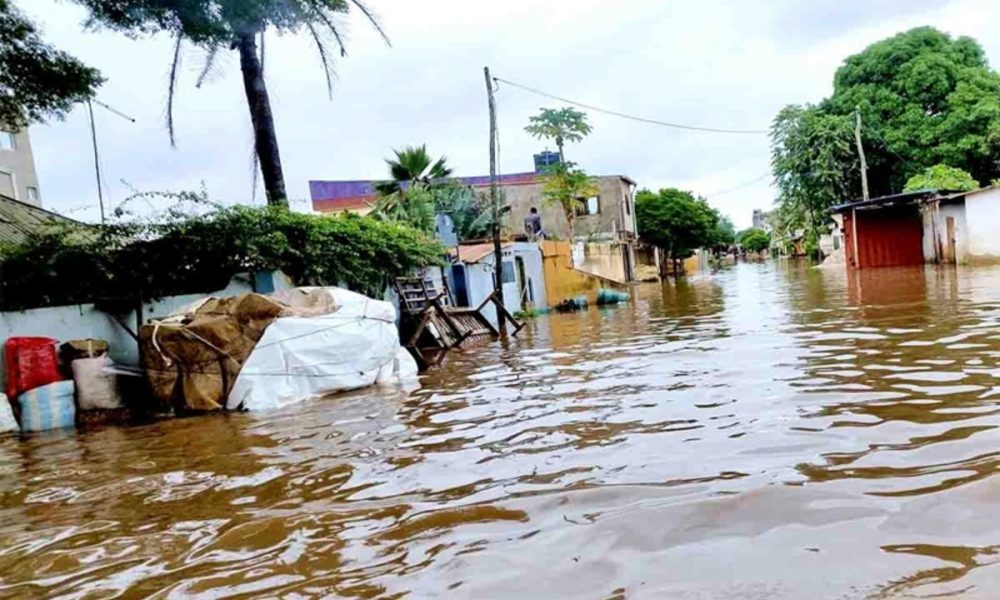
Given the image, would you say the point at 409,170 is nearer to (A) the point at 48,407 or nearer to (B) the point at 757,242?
(A) the point at 48,407

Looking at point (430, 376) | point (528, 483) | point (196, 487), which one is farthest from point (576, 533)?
point (430, 376)

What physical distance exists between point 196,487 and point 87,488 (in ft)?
2.62

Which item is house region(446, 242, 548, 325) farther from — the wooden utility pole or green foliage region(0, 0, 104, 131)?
the wooden utility pole

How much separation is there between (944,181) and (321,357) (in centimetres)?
2770

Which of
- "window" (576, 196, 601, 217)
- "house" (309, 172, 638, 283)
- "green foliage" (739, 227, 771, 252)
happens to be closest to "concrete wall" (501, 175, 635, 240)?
"house" (309, 172, 638, 283)

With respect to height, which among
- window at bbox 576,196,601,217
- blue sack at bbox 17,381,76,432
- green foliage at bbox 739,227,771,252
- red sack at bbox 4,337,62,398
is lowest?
blue sack at bbox 17,381,76,432

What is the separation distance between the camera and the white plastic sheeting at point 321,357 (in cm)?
718

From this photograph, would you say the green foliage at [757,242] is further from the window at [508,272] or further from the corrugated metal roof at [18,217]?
the corrugated metal roof at [18,217]

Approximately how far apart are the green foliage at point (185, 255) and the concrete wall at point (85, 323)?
0.13m

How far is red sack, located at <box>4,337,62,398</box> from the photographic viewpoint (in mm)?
6828

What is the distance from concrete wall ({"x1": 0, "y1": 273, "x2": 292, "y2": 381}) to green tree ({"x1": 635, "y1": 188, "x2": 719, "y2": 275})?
42281 mm

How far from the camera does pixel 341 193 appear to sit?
122ft

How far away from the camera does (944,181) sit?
86.5 feet

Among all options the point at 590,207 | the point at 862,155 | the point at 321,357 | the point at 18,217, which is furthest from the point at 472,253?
the point at 590,207
